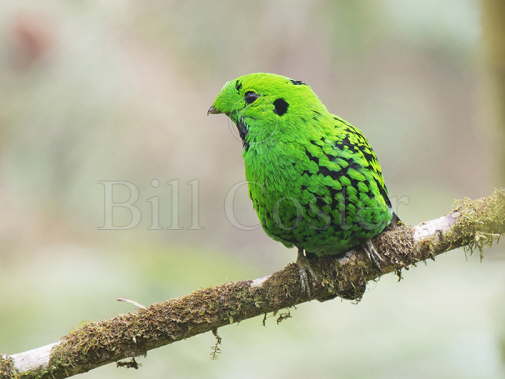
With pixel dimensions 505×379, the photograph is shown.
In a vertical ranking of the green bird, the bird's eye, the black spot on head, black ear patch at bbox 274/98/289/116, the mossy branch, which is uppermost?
the black spot on head

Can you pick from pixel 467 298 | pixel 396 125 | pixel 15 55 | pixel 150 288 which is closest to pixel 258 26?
pixel 396 125

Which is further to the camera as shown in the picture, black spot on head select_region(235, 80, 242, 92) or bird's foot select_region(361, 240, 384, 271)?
black spot on head select_region(235, 80, 242, 92)

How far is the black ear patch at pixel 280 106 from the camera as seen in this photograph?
141 inches

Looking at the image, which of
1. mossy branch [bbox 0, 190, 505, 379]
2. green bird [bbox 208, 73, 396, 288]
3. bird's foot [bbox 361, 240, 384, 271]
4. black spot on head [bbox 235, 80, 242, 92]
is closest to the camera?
mossy branch [bbox 0, 190, 505, 379]

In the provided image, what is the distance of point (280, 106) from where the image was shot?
11.8 feet

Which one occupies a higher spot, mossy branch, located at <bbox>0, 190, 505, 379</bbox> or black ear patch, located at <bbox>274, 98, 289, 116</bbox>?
black ear patch, located at <bbox>274, 98, 289, 116</bbox>

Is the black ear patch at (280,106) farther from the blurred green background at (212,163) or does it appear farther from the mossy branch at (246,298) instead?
the blurred green background at (212,163)

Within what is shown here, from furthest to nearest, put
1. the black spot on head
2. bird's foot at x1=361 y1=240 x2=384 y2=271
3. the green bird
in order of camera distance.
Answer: the black spot on head < bird's foot at x1=361 y1=240 x2=384 y2=271 < the green bird

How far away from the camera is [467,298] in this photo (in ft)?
12.6

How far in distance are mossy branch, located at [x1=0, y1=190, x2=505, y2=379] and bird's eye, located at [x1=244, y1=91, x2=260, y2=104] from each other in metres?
0.97

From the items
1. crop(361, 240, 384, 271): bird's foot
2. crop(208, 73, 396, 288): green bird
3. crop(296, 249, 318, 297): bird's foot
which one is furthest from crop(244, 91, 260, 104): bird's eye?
crop(361, 240, 384, 271): bird's foot

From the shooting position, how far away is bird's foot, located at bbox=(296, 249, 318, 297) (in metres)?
3.45

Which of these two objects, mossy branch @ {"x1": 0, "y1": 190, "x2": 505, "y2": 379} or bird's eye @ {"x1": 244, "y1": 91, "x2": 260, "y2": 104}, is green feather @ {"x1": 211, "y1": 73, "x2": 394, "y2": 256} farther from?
mossy branch @ {"x1": 0, "y1": 190, "x2": 505, "y2": 379}

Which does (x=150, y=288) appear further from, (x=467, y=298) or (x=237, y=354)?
(x=467, y=298)
